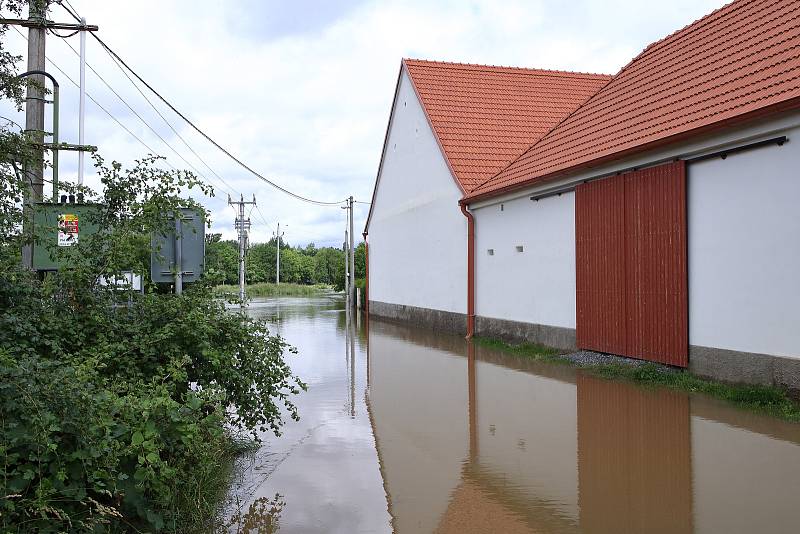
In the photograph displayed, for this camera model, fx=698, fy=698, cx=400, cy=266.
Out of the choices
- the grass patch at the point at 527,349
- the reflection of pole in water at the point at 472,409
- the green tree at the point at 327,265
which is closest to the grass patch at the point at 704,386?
the grass patch at the point at 527,349

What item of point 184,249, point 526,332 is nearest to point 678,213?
point 526,332

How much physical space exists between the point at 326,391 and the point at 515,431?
11.8 ft

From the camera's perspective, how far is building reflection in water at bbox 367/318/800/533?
455 centimetres

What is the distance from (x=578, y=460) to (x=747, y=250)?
14.7 feet

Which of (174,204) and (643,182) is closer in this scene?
(174,204)

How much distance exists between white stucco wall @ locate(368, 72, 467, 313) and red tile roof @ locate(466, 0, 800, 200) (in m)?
3.39

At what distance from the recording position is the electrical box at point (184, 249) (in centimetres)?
618

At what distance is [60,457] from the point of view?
3543 mm

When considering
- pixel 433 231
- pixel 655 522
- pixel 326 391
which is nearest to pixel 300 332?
pixel 433 231

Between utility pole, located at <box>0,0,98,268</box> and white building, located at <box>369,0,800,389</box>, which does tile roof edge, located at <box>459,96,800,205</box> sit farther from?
utility pole, located at <box>0,0,98,268</box>

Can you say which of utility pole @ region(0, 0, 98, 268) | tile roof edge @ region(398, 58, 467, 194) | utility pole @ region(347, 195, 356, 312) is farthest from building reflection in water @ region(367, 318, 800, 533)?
utility pole @ region(347, 195, 356, 312)

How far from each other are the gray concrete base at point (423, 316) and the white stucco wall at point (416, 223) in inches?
7.7

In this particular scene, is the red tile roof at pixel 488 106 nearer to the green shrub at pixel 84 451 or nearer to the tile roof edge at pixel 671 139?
the tile roof edge at pixel 671 139

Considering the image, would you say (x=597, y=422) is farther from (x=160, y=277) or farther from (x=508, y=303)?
(x=508, y=303)
